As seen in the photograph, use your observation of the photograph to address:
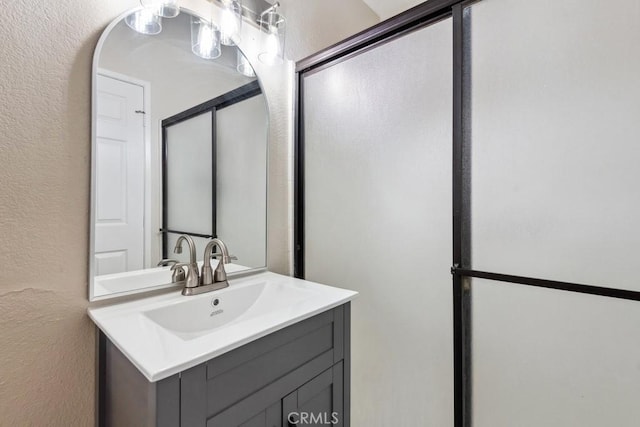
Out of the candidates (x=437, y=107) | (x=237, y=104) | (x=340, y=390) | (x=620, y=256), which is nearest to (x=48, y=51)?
(x=237, y=104)

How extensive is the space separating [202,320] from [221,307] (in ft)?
0.26

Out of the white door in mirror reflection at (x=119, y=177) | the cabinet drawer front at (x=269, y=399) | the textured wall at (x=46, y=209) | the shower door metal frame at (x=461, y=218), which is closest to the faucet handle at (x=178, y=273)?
the white door in mirror reflection at (x=119, y=177)

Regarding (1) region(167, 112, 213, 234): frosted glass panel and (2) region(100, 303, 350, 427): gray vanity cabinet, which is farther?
(1) region(167, 112, 213, 234): frosted glass panel

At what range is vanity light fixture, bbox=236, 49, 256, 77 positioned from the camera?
4.42ft

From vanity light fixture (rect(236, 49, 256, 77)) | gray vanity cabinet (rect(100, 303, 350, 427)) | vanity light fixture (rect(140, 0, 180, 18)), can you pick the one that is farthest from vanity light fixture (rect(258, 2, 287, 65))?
gray vanity cabinet (rect(100, 303, 350, 427))

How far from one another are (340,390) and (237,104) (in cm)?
121

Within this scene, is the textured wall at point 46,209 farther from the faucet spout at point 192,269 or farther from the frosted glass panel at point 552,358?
the frosted glass panel at point 552,358

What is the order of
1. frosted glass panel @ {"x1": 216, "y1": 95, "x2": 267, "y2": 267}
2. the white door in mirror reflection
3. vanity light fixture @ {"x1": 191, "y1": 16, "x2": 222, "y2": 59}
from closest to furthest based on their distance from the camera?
the white door in mirror reflection → vanity light fixture @ {"x1": 191, "y1": 16, "x2": 222, "y2": 59} → frosted glass panel @ {"x1": 216, "y1": 95, "x2": 267, "y2": 267}

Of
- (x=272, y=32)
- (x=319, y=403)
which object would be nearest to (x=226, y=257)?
(x=319, y=403)

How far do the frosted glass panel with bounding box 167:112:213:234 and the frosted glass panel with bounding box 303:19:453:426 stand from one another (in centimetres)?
48

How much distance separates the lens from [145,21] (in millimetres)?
1069

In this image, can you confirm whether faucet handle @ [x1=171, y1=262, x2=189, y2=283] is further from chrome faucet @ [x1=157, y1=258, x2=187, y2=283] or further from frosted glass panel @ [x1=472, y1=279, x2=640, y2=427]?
frosted glass panel @ [x1=472, y1=279, x2=640, y2=427]

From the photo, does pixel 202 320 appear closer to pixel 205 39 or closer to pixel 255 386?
pixel 255 386

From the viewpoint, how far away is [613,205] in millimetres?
809
